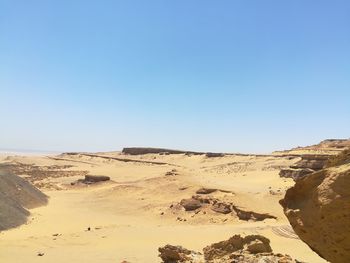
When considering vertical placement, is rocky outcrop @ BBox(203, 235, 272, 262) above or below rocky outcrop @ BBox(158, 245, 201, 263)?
above

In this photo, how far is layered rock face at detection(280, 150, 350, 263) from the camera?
6.59m

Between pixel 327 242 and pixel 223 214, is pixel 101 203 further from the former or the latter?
pixel 327 242

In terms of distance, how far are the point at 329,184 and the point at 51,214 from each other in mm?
19986

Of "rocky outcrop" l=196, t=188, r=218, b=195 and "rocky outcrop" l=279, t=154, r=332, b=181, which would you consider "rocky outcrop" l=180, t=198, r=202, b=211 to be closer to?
"rocky outcrop" l=196, t=188, r=218, b=195

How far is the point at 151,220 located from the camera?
23.0 metres

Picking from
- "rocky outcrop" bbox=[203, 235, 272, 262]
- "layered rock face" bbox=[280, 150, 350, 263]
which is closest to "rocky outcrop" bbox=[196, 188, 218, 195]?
"rocky outcrop" bbox=[203, 235, 272, 262]

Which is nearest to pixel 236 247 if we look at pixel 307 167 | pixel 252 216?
pixel 252 216

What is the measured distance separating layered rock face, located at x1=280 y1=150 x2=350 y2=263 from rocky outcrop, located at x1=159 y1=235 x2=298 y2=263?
2362 mm

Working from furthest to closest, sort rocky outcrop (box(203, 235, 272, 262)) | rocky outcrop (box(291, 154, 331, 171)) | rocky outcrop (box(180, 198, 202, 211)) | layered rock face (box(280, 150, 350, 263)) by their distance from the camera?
rocky outcrop (box(291, 154, 331, 171))
rocky outcrop (box(180, 198, 202, 211))
rocky outcrop (box(203, 235, 272, 262))
layered rock face (box(280, 150, 350, 263))

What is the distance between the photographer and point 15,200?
Answer: 24047mm

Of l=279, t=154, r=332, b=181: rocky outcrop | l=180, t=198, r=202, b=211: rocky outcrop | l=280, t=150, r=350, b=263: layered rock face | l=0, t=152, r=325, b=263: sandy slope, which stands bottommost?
l=0, t=152, r=325, b=263: sandy slope

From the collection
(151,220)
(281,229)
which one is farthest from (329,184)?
(151,220)

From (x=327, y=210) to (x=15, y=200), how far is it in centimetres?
2032

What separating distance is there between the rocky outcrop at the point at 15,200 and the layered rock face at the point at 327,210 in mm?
13270
